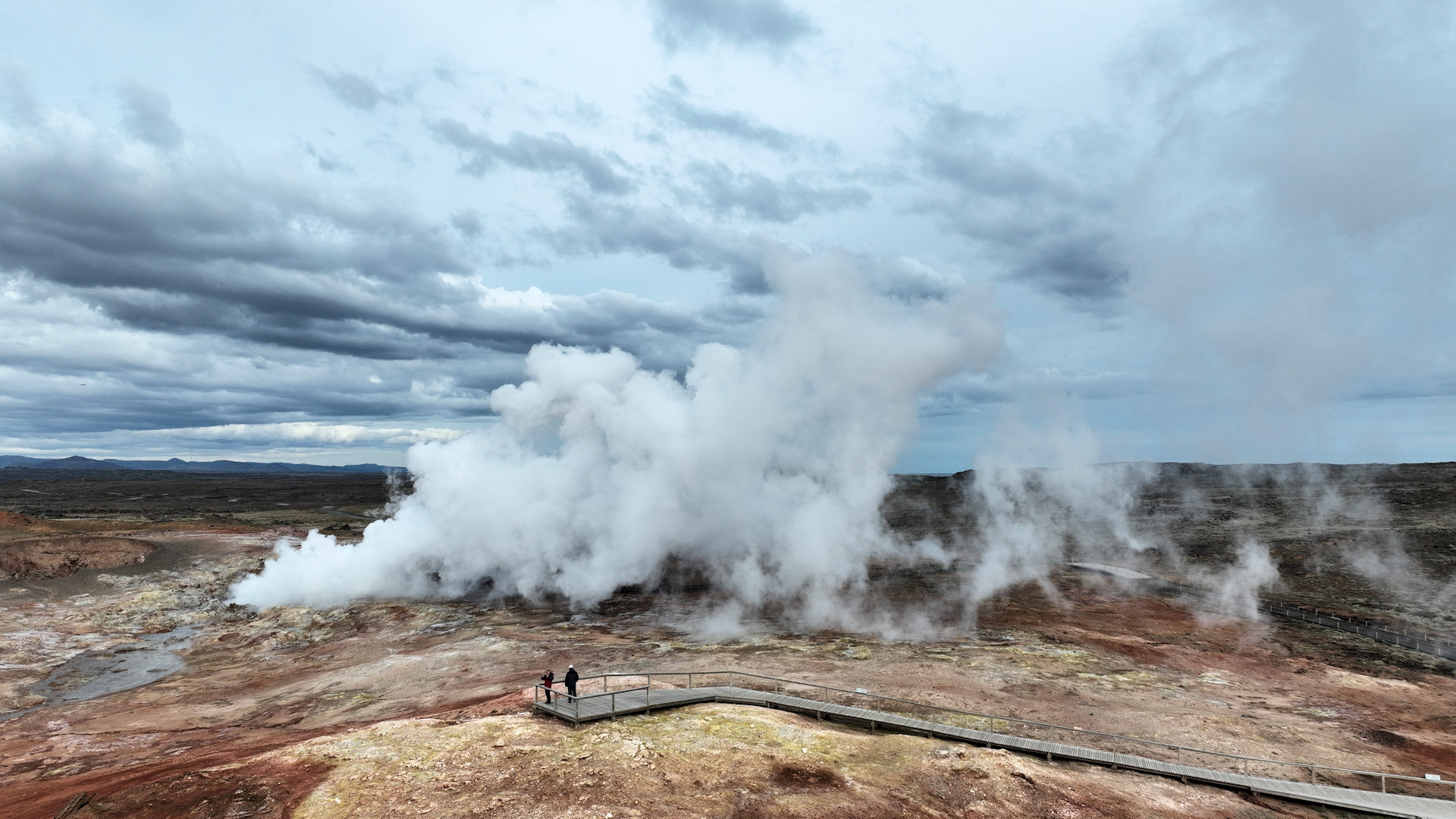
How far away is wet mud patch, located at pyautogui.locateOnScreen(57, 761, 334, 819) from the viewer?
54.9 feet

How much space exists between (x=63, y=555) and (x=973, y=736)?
232 feet

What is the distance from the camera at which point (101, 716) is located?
3033 centimetres

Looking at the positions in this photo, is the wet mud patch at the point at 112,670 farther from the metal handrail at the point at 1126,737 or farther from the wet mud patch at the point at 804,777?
the wet mud patch at the point at 804,777

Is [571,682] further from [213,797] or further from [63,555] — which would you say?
[63,555]

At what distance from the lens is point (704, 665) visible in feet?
112

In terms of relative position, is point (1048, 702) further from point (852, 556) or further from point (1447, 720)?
point (852, 556)

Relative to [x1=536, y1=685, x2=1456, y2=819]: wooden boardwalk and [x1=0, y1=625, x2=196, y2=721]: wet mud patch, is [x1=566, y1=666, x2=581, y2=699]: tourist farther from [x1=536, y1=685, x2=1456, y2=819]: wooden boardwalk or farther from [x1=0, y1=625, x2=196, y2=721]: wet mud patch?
[x1=0, y1=625, x2=196, y2=721]: wet mud patch

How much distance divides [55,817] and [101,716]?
17.8 meters

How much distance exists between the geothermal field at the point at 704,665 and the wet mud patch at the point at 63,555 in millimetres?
268

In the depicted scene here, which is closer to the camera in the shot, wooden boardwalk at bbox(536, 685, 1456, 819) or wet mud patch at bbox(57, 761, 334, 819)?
wet mud patch at bbox(57, 761, 334, 819)

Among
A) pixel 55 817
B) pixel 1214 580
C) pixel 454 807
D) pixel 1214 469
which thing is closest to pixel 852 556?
pixel 1214 580

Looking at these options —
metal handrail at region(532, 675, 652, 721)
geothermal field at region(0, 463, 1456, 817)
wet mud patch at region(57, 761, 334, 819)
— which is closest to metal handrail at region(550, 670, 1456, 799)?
metal handrail at region(532, 675, 652, 721)

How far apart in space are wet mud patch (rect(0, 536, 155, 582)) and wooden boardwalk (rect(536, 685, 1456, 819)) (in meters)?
55.6

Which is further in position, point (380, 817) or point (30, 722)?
point (30, 722)
